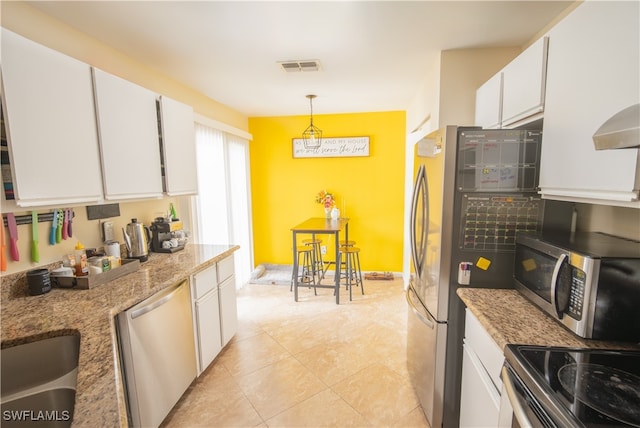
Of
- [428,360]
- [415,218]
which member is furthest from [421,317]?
[415,218]

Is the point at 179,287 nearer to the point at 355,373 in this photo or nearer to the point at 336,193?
the point at 355,373

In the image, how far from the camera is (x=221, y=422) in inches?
69.6

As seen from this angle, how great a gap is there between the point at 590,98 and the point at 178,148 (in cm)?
255

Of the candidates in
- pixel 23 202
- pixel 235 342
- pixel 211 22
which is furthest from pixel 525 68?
pixel 235 342

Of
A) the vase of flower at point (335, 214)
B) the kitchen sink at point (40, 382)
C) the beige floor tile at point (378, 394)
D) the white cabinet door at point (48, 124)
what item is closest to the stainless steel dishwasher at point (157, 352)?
the kitchen sink at point (40, 382)

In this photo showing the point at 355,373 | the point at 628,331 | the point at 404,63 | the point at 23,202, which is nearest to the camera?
the point at 628,331

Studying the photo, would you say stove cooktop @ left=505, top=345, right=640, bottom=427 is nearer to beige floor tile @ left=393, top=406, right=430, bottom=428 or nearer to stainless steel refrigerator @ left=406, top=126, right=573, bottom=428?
stainless steel refrigerator @ left=406, top=126, right=573, bottom=428

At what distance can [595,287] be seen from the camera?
37.6 inches

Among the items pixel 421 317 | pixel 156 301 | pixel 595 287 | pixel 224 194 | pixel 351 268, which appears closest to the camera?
pixel 595 287

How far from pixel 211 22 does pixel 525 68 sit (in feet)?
6.10

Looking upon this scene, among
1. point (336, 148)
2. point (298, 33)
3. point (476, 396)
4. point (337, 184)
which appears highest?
point (298, 33)

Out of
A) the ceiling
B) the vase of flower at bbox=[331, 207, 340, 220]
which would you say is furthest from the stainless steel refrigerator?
the vase of flower at bbox=[331, 207, 340, 220]

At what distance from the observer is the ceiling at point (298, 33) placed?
1593mm

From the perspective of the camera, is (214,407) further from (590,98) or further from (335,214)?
(335,214)
